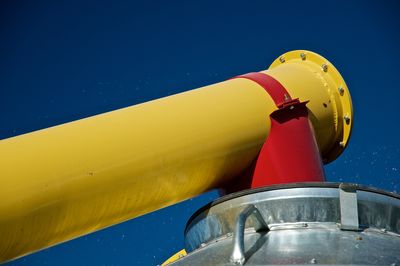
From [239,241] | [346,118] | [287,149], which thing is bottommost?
[239,241]

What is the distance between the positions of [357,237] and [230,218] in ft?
1.69

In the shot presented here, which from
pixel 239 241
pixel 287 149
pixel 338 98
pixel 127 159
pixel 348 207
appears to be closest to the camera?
pixel 239 241

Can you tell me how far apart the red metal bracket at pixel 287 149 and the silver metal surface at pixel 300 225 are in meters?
0.42

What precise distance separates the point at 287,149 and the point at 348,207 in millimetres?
653

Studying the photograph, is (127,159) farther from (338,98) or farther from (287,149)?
(338,98)

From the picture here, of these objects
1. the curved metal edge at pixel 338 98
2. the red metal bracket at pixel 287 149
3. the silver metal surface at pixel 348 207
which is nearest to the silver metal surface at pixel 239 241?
the silver metal surface at pixel 348 207

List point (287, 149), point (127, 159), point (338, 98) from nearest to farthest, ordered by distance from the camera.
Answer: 1. point (127, 159)
2. point (287, 149)
3. point (338, 98)

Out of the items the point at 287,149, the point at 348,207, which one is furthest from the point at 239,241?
the point at 287,149

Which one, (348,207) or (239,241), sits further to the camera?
(348,207)

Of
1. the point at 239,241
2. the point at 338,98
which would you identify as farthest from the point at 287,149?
the point at 239,241

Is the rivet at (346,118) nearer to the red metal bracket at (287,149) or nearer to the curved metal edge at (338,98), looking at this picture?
the curved metal edge at (338,98)

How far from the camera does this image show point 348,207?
2.71 m

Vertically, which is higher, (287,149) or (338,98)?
(338,98)

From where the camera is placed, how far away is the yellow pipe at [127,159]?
270 centimetres
